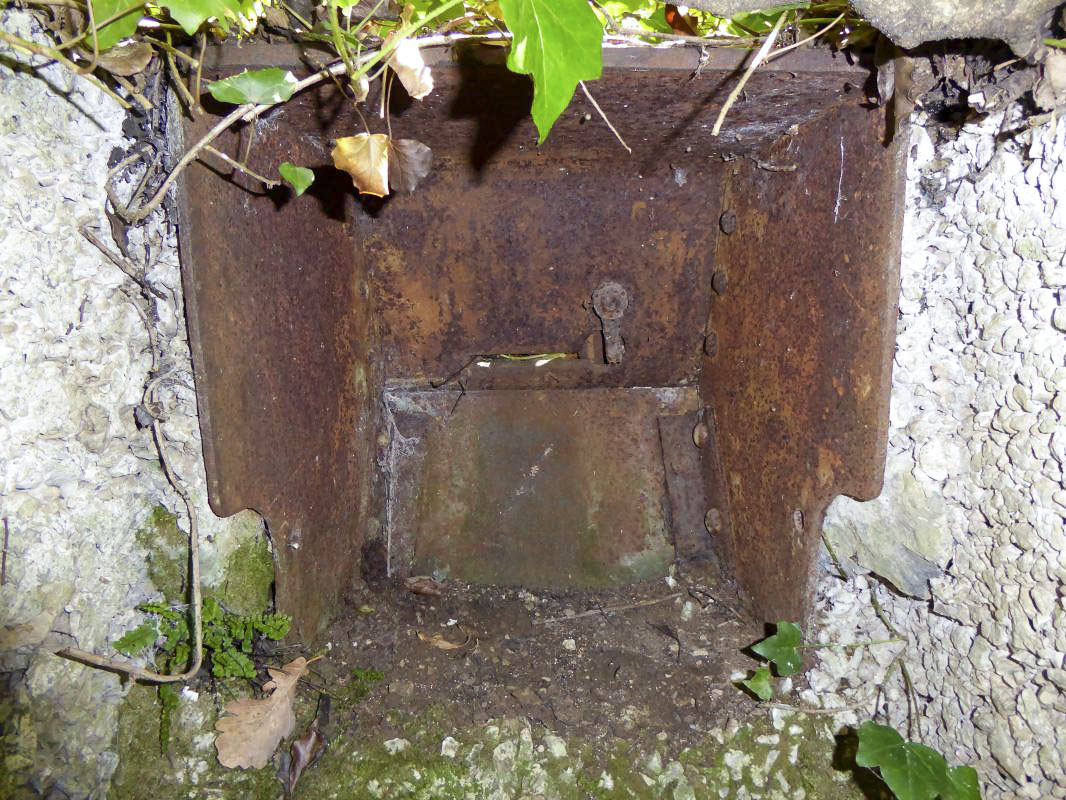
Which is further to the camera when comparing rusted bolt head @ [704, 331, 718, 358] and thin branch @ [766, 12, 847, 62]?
rusted bolt head @ [704, 331, 718, 358]

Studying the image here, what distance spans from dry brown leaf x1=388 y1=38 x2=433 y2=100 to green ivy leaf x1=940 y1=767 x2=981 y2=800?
1113mm

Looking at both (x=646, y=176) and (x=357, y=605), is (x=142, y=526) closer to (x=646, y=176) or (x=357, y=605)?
(x=357, y=605)

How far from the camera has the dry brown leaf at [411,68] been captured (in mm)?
807

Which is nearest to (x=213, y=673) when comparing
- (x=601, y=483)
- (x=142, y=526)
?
(x=142, y=526)

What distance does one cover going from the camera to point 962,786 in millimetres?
847

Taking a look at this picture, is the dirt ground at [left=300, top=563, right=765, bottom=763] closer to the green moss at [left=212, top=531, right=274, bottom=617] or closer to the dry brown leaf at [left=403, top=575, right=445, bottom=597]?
the dry brown leaf at [left=403, top=575, right=445, bottom=597]

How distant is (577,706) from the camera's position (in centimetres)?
107

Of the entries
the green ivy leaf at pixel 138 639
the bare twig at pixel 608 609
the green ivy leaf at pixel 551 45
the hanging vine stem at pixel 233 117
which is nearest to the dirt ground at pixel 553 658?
the bare twig at pixel 608 609

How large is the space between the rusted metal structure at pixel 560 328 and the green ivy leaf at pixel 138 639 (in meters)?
0.19

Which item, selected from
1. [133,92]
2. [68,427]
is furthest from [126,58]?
[68,427]

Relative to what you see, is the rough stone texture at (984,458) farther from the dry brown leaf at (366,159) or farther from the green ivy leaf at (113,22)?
the green ivy leaf at (113,22)

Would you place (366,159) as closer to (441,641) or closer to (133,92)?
(133,92)

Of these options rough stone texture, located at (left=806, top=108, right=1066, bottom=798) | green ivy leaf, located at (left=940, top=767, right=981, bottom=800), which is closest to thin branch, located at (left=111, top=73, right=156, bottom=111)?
rough stone texture, located at (left=806, top=108, right=1066, bottom=798)

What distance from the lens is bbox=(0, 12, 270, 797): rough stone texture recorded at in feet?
2.50
